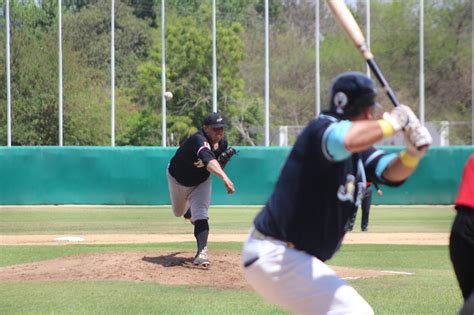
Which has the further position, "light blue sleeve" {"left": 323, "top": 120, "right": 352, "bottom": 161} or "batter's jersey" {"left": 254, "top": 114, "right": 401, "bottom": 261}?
"batter's jersey" {"left": 254, "top": 114, "right": 401, "bottom": 261}

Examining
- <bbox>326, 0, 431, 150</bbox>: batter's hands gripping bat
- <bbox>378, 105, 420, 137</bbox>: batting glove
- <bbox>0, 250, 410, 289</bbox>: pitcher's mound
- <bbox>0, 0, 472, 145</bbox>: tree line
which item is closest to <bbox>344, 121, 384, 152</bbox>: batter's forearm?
<bbox>378, 105, 420, 137</bbox>: batting glove

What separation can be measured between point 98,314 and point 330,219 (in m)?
4.51

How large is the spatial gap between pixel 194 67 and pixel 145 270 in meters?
38.2

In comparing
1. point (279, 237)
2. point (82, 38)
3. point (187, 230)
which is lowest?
point (187, 230)

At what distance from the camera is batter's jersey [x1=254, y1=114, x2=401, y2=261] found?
17.1 ft

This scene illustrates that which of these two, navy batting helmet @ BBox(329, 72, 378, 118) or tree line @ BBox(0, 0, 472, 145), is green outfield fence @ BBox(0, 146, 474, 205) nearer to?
tree line @ BBox(0, 0, 472, 145)

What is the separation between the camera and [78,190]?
29.8m

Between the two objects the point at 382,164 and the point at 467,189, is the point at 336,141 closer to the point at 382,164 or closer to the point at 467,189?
the point at 382,164

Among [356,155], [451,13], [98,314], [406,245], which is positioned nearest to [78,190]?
[406,245]

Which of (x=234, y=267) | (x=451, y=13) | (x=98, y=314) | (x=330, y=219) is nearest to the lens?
(x=330, y=219)

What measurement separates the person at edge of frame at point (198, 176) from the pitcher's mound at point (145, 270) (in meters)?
0.34

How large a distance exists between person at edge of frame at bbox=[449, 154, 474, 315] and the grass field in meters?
2.79

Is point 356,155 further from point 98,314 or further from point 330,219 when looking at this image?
point 98,314

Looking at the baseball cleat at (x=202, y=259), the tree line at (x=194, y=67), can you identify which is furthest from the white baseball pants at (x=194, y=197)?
the tree line at (x=194, y=67)
